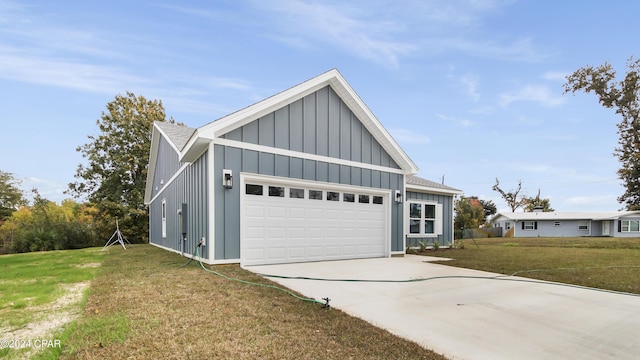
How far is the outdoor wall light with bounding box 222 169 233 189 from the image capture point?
700 cm

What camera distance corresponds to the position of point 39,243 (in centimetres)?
1600

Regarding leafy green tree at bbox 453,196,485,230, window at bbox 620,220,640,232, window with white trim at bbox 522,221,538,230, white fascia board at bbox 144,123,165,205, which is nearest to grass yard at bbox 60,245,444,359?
white fascia board at bbox 144,123,165,205

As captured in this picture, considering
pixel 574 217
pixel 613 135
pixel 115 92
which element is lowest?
pixel 574 217

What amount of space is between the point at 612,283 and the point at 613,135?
27037mm

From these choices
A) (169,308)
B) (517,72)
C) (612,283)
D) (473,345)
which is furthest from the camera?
(517,72)

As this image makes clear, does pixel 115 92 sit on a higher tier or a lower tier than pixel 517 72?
higher

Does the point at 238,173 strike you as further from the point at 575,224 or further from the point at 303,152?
the point at 575,224

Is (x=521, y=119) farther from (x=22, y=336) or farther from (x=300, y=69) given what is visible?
(x=22, y=336)

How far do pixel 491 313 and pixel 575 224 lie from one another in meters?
38.2

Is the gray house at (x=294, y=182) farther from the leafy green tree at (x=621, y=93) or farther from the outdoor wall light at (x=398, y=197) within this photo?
the leafy green tree at (x=621, y=93)

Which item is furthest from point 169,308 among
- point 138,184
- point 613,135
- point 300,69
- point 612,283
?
point 613,135

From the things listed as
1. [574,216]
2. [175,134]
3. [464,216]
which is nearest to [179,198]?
[175,134]

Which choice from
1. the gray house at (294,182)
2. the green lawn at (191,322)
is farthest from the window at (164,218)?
the green lawn at (191,322)

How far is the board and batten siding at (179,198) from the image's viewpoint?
7603 millimetres
